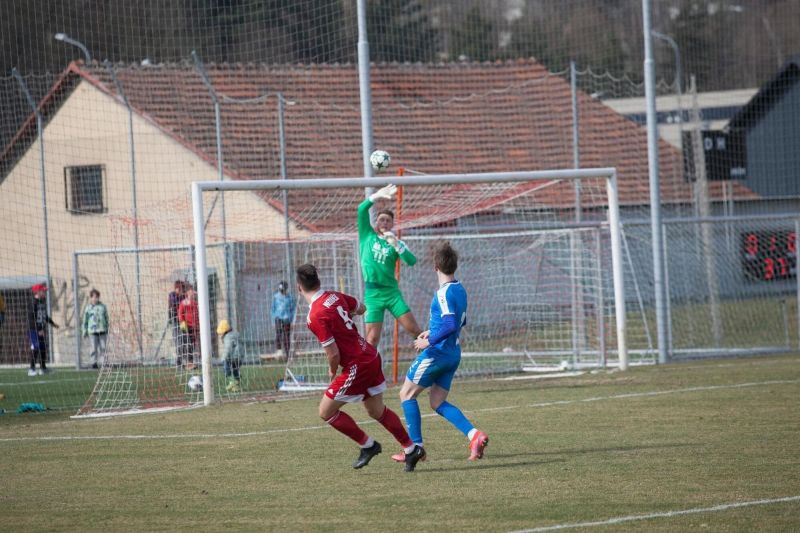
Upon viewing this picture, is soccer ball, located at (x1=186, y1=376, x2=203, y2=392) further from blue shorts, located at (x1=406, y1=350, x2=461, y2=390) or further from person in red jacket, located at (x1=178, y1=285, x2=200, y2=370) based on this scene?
blue shorts, located at (x1=406, y1=350, x2=461, y2=390)

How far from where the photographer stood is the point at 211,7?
21078 millimetres

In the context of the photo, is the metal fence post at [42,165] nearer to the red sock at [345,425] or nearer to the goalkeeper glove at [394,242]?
the goalkeeper glove at [394,242]

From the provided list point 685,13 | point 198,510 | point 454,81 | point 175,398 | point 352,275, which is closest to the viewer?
point 198,510

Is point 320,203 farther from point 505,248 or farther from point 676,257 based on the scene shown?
point 676,257

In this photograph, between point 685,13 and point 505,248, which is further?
point 685,13

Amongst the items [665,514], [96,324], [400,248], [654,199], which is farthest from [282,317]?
[665,514]

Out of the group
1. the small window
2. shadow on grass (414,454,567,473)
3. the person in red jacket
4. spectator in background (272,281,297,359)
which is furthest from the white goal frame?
the small window

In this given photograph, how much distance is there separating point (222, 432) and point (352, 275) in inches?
286

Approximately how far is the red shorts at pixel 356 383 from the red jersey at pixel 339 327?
5cm

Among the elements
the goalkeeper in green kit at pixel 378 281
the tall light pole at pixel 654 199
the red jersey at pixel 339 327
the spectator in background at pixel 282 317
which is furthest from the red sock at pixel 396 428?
the spectator in background at pixel 282 317

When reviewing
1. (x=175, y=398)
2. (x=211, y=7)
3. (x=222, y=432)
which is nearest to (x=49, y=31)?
(x=211, y=7)

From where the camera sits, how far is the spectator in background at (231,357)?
56.7 ft

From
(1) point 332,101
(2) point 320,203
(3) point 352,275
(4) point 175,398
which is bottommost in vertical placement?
(4) point 175,398

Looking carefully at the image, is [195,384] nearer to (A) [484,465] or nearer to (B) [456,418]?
(B) [456,418]
